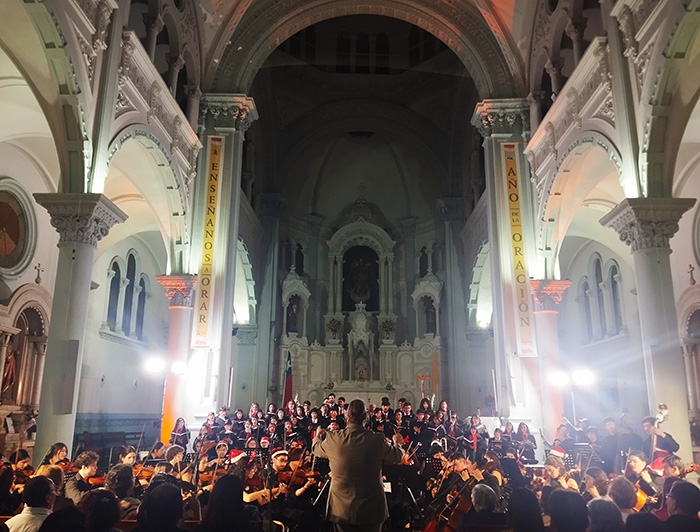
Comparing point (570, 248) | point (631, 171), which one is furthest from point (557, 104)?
point (570, 248)

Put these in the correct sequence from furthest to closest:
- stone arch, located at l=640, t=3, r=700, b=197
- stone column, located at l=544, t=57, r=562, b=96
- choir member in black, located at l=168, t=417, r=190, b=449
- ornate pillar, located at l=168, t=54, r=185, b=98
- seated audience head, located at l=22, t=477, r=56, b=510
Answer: ornate pillar, located at l=168, t=54, r=185, b=98
stone column, located at l=544, t=57, r=562, b=96
choir member in black, located at l=168, t=417, r=190, b=449
stone arch, located at l=640, t=3, r=700, b=197
seated audience head, located at l=22, t=477, r=56, b=510

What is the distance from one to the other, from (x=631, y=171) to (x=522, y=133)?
5800 mm

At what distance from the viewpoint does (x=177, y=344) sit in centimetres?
1329

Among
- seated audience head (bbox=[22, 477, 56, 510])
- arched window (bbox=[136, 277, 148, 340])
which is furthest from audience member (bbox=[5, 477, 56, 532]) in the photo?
arched window (bbox=[136, 277, 148, 340])

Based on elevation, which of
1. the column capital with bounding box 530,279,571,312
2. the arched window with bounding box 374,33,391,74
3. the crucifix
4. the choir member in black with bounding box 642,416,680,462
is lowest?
the choir member in black with bounding box 642,416,680,462

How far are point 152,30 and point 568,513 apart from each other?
11684 millimetres

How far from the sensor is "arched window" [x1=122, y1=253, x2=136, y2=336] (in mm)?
19134

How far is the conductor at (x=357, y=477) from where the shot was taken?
14.6 ft

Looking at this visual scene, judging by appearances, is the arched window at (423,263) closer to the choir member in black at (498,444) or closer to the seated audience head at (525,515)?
the choir member in black at (498,444)

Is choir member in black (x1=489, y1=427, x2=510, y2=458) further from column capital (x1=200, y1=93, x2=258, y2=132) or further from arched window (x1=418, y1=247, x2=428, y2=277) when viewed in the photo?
arched window (x1=418, y1=247, x2=428, y2=277)

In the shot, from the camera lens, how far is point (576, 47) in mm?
12047

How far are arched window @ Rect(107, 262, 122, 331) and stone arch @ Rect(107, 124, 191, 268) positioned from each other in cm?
499

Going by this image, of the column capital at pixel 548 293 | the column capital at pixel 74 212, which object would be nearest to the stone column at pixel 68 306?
the column capital at pixel 74 212

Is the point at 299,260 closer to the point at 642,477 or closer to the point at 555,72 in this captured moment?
the point at 555,72
